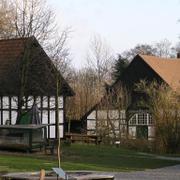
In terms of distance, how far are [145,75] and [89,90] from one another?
15372 mm

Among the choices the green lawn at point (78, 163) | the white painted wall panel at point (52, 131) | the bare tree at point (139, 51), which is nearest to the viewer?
the green lawn at point (78, 163)

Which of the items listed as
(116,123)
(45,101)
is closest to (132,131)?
(116,123)

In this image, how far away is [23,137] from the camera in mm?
29469

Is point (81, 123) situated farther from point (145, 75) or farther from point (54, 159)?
point (54, 159)

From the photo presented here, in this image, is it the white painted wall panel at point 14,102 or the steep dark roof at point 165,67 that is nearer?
the white painted wall panel at point 14,102

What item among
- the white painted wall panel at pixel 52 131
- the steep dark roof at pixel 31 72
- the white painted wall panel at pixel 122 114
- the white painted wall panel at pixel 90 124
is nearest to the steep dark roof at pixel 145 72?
→ the white painted wall panel at pixel 90 124

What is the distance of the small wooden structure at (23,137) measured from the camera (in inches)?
1154

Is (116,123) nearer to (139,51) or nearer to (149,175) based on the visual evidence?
(149,175)

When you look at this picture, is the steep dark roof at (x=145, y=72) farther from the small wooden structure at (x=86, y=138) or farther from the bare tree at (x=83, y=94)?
the small wooden structure at (x=86, y=138)

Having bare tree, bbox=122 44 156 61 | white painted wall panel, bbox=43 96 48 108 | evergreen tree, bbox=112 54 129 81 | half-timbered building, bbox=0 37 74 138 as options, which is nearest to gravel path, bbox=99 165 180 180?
half-timbered building, bbox=0 37 74 138

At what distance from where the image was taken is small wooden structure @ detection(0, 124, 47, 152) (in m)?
29.3

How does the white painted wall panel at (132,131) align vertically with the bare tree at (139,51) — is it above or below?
below

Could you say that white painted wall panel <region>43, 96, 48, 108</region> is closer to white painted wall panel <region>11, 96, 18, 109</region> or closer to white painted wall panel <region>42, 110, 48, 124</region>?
white painted wall panel <region>42, 110, 48, 124</region>

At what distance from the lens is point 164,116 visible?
112 ft
